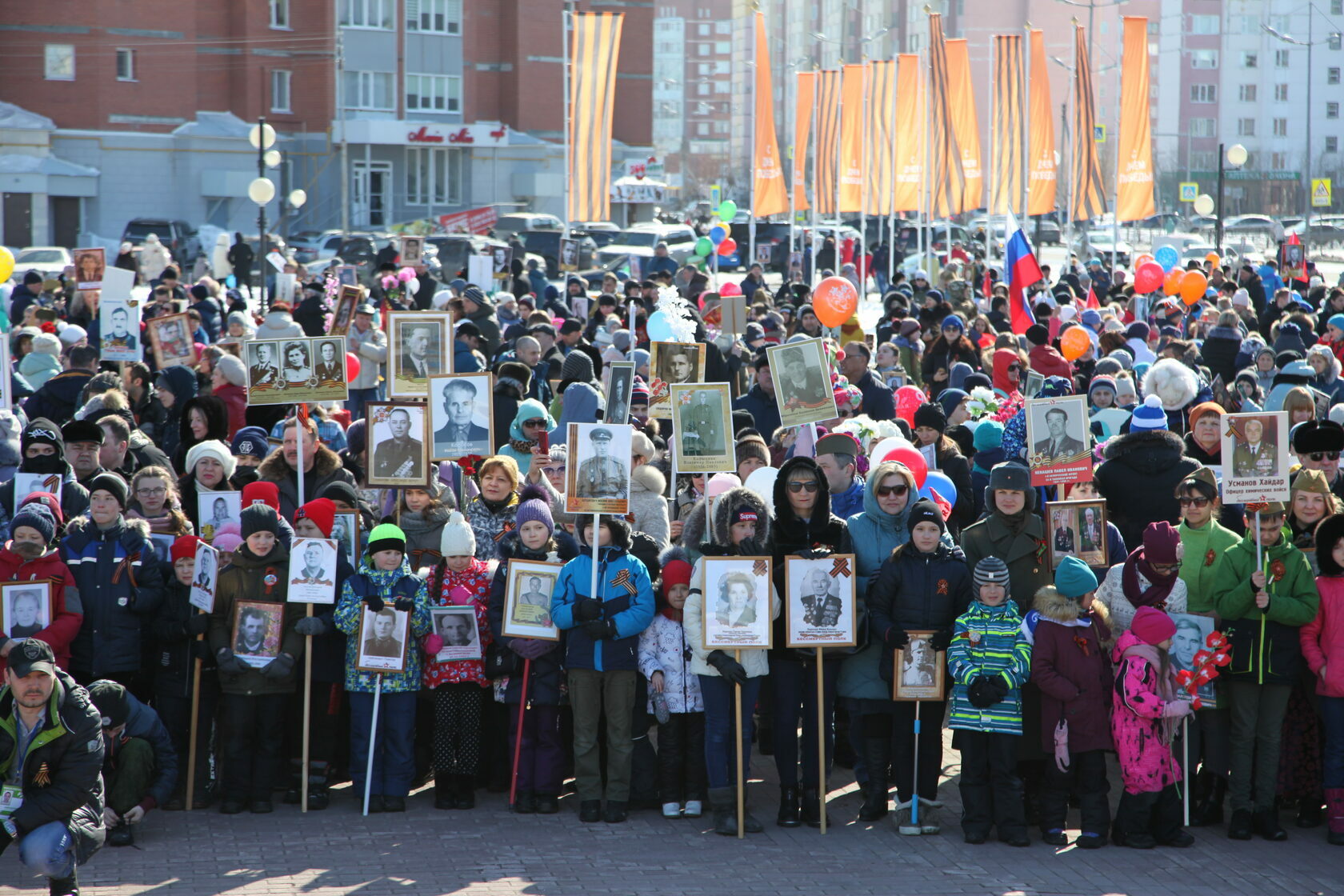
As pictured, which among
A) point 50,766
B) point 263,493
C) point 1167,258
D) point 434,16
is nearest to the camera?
point 50,766

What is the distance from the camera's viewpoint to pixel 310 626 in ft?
23.6

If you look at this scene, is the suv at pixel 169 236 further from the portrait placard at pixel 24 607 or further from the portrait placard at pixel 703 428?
the portrait placard at pixel 24 607

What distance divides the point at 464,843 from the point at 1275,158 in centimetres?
8539

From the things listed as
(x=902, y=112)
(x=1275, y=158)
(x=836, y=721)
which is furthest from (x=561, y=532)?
(x=1275, y=158)

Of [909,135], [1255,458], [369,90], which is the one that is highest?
[369,90]

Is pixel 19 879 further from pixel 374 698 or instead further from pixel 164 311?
pixel 164 311

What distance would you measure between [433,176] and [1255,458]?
53355 mm

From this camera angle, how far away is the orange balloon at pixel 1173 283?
20547mm

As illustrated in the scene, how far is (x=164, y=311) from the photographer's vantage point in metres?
16.6

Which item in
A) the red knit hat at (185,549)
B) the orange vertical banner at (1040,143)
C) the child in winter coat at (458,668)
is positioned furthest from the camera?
the orange vertical banner at (1040,143)

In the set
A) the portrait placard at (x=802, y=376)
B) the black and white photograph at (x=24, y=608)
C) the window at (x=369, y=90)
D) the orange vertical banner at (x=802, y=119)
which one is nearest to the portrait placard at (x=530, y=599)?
the black and white photograph at (x=24, y=608)

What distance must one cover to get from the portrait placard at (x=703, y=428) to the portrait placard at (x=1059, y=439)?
1.67 m

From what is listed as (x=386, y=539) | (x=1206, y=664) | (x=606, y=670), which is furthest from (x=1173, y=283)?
(x=386, y=539)

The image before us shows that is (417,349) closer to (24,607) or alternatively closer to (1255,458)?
(24,607)
